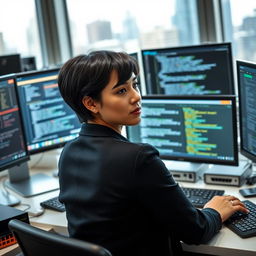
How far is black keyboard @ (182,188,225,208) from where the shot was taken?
2.13 metres

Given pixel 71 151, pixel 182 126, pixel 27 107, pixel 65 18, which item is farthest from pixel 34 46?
pixel 71 151

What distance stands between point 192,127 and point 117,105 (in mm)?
744

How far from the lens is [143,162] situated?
63.8 inches

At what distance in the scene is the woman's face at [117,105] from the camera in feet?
5.62

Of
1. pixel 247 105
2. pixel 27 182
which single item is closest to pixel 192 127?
pixel 247 105

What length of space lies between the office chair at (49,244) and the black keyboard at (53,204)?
63 cm

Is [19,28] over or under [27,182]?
over

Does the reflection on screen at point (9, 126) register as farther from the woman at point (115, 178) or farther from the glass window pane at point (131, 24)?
the glass window pane at point (131, 24)

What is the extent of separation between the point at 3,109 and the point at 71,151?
2.42 feet

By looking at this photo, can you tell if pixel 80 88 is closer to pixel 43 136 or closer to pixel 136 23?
pixel 43 136

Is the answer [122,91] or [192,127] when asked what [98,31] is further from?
[122,91]

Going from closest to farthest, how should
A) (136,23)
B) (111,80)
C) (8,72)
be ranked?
(111,80)
(8,72)
(136,23)

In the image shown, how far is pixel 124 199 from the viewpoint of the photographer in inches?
64.9

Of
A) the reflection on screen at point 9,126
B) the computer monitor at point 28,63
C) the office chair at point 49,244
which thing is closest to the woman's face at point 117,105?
the office chair at point 49,244
